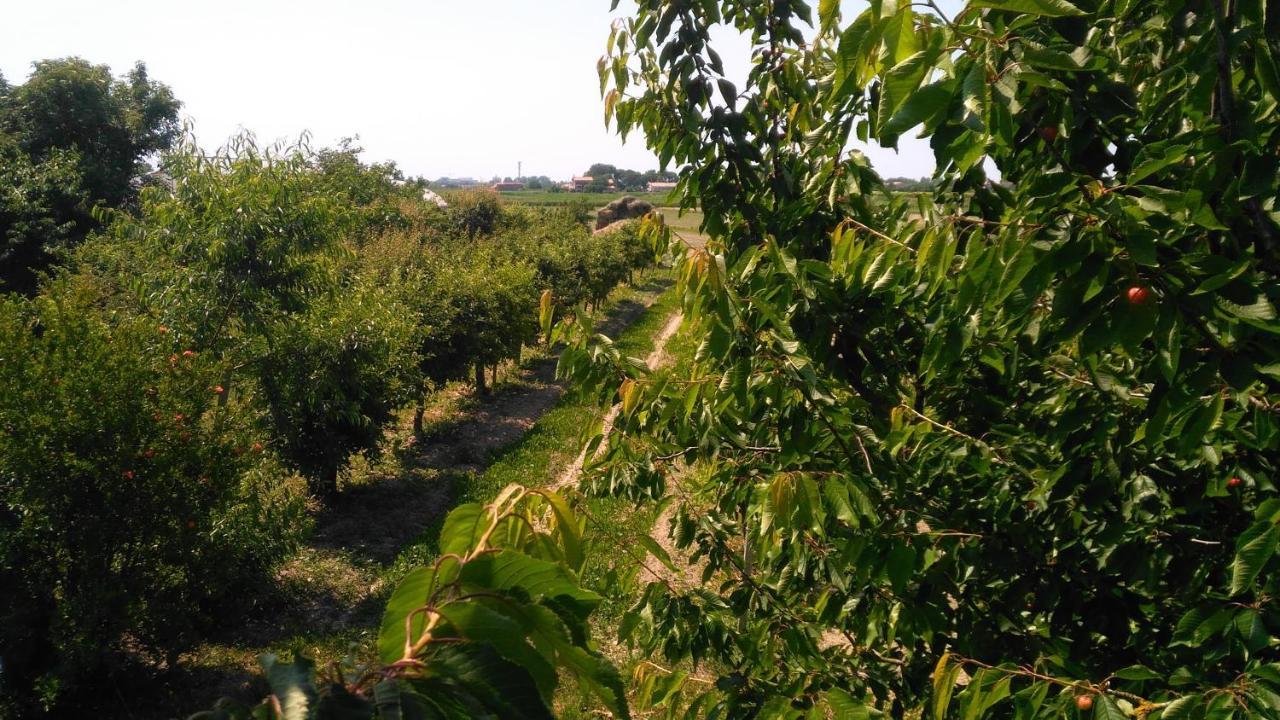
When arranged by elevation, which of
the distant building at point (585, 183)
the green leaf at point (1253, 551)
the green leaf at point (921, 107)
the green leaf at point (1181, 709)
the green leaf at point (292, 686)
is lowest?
the green leaf at point (1181, 709)

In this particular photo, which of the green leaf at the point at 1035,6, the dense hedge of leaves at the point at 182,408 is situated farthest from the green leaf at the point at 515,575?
the dense hedge of leaves at the point at 182,408

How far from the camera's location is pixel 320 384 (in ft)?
33.0

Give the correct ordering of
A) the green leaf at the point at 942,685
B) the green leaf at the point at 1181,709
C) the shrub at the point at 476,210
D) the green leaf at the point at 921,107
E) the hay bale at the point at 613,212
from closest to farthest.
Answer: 1. the green leaf at the point at 921,107
2. the green leaf at the point at 1181,709
3. the green leaf at the point at 942,685
4. the shrub at the point at 476,210
5. the hay bale at the point at 613,212

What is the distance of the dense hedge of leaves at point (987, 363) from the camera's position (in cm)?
129

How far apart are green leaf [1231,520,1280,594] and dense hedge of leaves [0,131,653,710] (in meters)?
2.01

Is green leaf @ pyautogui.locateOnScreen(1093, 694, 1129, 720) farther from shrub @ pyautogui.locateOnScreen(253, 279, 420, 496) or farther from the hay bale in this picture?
the hay bale

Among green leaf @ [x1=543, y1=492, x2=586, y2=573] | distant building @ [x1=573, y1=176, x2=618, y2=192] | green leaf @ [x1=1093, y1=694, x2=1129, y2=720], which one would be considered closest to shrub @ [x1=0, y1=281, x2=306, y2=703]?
green leaf @ [x1=543, y1=492, x2=586, y2=573]

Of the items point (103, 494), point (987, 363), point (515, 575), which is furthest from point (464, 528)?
point (103, 494)

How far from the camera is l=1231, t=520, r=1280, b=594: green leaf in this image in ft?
4.45

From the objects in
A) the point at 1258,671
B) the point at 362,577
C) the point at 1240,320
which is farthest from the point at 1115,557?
the point at 362,577

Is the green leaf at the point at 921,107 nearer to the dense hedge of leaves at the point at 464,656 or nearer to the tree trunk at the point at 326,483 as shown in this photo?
the dense hedge of leaves at the point at 464,656

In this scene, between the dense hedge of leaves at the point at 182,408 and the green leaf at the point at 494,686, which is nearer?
the green leaf at the point at 494,686

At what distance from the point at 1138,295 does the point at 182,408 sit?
740cm

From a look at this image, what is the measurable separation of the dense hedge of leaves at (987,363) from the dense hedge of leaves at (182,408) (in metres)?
1.02
